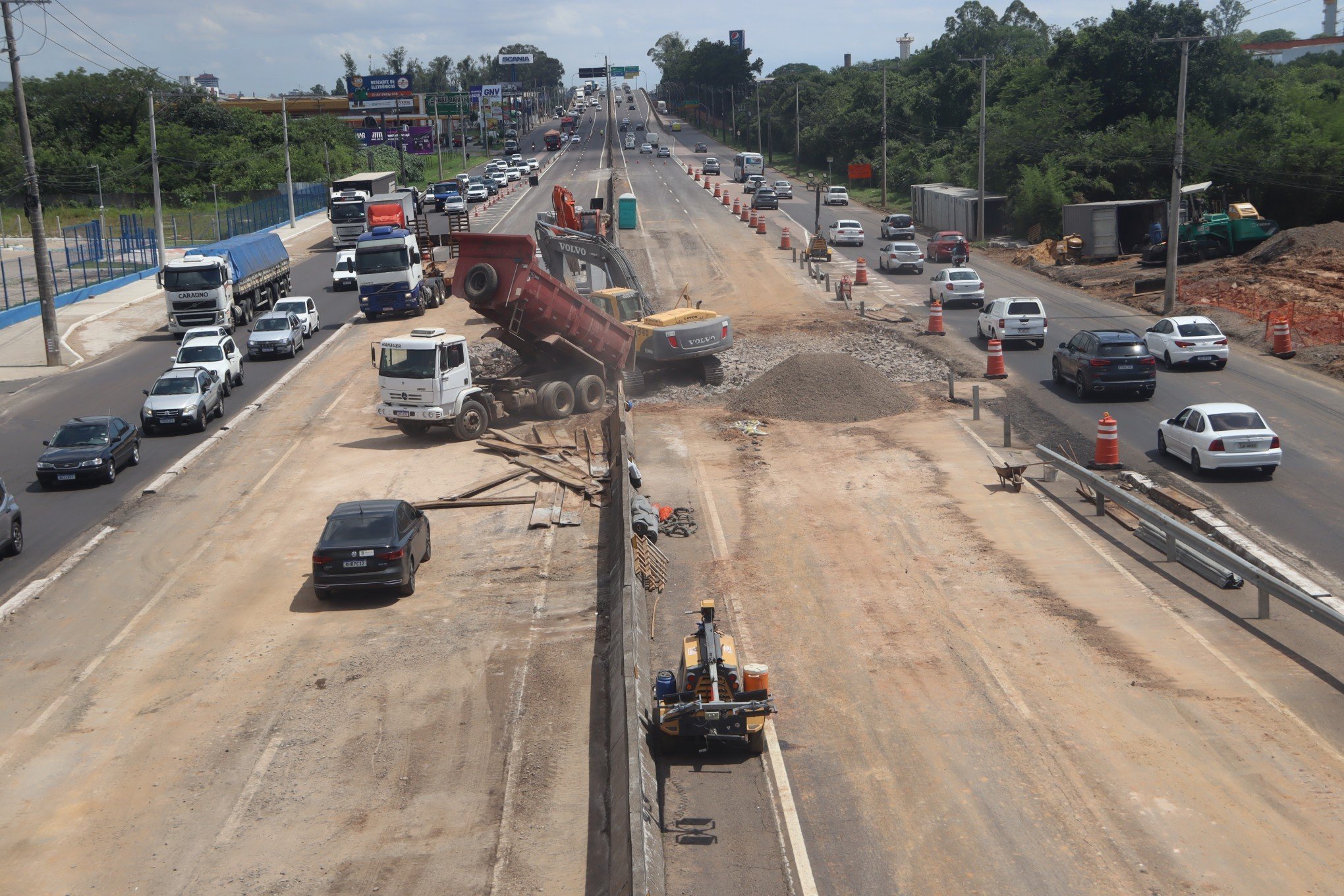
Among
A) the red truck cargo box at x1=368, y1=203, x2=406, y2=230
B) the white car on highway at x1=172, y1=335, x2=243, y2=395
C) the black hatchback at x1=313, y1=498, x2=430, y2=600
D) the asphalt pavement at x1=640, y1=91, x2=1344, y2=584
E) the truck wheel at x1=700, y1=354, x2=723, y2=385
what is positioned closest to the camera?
the black hatchback at x1=313, y1=498, x2=430, y2=600

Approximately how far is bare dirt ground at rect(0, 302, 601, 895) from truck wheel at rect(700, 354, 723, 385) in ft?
38.8

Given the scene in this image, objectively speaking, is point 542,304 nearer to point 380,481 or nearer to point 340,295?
point 380,481

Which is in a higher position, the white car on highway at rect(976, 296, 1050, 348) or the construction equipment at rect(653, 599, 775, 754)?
the white car on highway at rect(976, 296, 1050, 348)

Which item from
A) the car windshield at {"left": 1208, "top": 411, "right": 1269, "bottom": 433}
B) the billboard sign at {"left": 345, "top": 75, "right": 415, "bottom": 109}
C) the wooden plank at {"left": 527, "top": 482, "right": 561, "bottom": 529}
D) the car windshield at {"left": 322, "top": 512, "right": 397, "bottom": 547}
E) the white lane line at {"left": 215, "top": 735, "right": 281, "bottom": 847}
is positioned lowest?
the white lane line at {"left": 215, "top": 735, "right": 281, "bottom": 847}

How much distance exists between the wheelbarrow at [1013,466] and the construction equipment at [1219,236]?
30.3 meters

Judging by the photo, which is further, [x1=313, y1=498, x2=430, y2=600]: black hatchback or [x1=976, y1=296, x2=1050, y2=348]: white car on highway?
[x1=976, y1=296, x2=1050, y2=348]: white car on highway

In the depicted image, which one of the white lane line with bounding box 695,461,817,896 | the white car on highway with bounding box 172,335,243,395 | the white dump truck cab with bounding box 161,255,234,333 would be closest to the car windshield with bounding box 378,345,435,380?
the white car on highway with bounding box 172,335,243,395

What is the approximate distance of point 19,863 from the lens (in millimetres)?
11812

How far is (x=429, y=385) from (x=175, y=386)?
8.15 meters

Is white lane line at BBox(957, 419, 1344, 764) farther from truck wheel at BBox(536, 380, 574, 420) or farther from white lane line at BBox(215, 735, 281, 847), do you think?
truck wheel at BBox(536, 380, 574, 420)

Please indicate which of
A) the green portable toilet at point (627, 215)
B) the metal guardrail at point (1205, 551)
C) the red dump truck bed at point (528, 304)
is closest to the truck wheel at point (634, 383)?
the red dump truck bed at point (528, 304)

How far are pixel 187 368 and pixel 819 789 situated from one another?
1004 inches

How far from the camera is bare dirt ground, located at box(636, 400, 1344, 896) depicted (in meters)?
11.1

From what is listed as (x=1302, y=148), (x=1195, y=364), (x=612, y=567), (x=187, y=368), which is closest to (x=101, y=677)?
(x=612, y=567)
